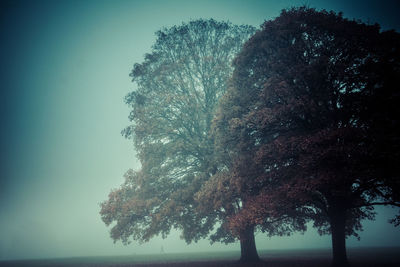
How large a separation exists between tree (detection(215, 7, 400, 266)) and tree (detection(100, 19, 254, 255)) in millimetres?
3830

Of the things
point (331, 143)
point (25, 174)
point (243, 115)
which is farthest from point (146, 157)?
point (25, 174)

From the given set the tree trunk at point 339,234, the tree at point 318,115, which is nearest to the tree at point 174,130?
the tree at point 318,115

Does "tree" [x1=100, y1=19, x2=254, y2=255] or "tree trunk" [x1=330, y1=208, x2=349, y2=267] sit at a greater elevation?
"tree" [x1=100, y1=19, x2=254, y2=255]

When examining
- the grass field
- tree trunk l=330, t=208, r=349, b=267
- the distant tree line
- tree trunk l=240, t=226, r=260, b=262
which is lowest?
the grass field

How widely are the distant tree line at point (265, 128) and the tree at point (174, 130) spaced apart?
0.08 meters

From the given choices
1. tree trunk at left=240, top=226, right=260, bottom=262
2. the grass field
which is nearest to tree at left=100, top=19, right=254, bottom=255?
tree trunk at left=240, top=226, right=260, bottom=262

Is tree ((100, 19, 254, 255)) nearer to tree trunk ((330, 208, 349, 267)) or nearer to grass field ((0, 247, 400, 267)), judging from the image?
grass field ((0, 247, 400, 267))

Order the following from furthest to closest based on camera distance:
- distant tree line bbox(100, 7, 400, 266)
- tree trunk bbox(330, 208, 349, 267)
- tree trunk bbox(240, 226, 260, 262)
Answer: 1. tree trunk bbox(240, 226, 260, 262)
2. tree trunk bbox(330, 208, 349, 267)
3. distant tree line bbox(100, 7, 400, 266)

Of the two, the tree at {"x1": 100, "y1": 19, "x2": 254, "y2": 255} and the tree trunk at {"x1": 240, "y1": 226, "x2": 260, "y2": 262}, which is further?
the tree trunk at {"x1": 240, "y1": 226, "x2": 260, "y2": 262}

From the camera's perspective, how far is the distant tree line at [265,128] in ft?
29.5

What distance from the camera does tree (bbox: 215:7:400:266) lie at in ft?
28.1

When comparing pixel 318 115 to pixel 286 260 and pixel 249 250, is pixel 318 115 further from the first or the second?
pixel 286 260

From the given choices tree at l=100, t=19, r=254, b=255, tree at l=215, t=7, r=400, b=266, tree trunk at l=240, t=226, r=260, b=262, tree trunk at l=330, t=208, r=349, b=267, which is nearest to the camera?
tree at l=215, t=7, r=400, b=266

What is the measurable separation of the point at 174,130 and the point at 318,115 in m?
9.69
